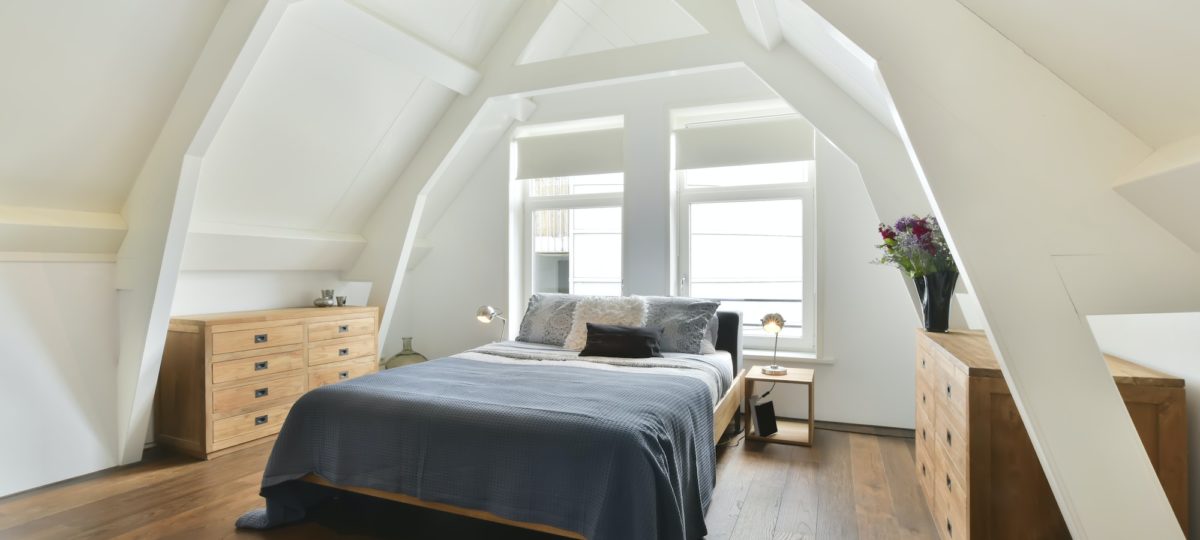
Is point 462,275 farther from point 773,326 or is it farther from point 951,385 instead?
point 951,385

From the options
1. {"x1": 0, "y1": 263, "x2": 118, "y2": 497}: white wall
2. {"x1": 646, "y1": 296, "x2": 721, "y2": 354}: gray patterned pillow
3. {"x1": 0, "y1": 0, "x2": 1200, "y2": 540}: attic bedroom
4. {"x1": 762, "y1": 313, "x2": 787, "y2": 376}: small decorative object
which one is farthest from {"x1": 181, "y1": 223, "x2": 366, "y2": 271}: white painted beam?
{"x1": 762, "y1": 313, "x2": 787, "y2": 376}: small decorative object

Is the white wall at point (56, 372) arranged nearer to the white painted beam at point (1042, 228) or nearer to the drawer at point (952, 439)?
the white painted beam at point (1042, 228)

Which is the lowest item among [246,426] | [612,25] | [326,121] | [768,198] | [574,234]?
[246,426]

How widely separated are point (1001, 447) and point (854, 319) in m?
2.17

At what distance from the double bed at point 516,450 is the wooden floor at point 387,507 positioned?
0.19 m

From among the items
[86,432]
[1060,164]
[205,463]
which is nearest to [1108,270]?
[1060,164]

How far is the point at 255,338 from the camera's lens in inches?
131

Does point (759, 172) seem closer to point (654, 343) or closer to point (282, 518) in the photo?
point (654, 343)

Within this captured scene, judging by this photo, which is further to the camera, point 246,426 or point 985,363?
point 246,426

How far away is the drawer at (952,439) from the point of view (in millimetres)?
1769

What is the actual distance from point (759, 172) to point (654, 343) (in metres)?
1.64

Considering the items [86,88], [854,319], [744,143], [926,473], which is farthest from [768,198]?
[86,88]

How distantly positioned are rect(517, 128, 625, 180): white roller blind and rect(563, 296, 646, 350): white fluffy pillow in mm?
1203

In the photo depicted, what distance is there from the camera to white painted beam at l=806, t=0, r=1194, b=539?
1.02 m
